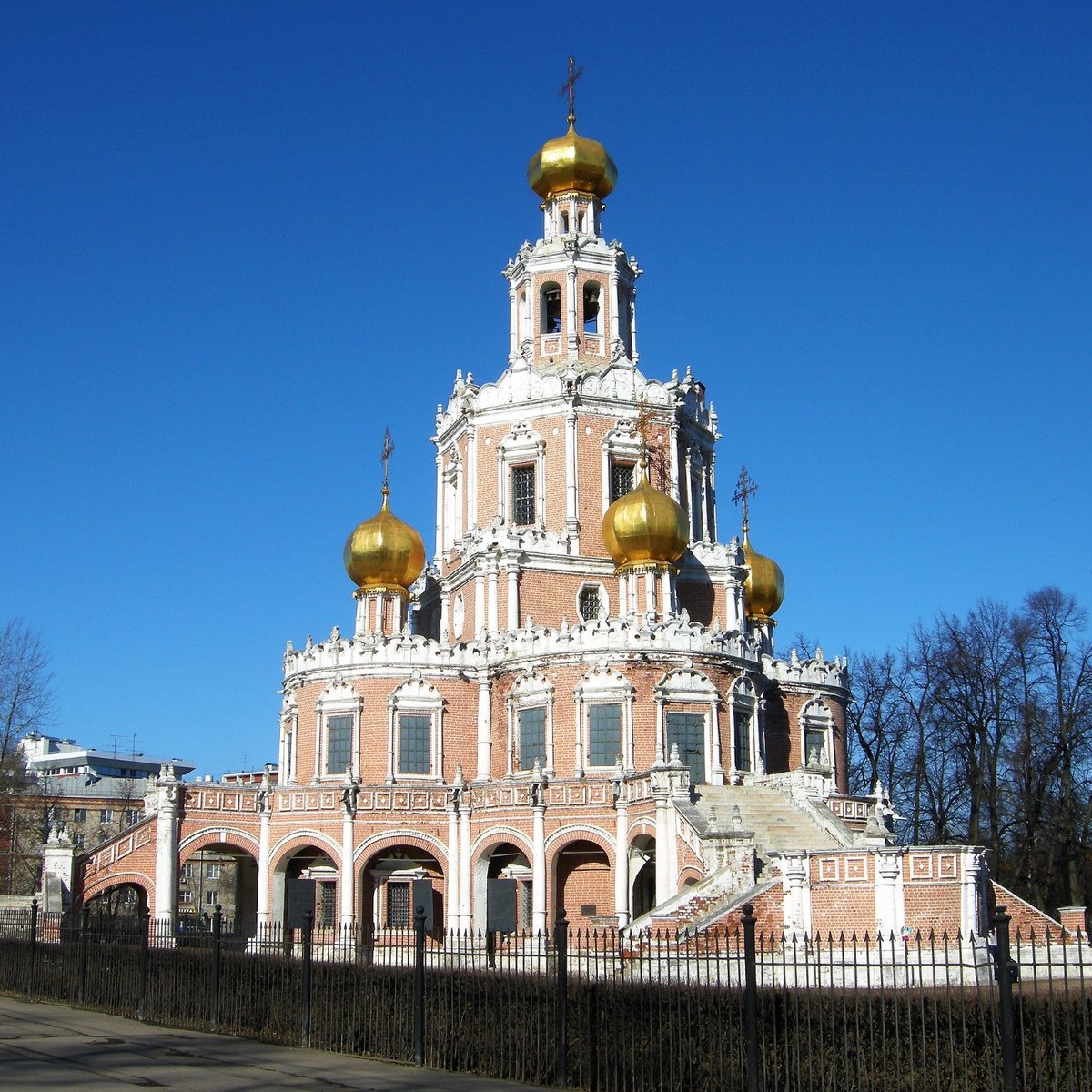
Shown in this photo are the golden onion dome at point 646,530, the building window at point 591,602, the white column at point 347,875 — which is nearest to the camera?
Result: the white column at point 347,875

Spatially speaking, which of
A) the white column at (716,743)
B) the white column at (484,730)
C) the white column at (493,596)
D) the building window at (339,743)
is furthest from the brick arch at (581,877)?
the white column at (493,596)

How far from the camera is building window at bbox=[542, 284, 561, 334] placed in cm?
4909

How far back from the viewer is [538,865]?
3672cm

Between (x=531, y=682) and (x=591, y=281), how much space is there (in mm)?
15486

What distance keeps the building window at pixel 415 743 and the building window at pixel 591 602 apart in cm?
596

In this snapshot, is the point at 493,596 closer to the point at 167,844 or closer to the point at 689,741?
the point at 689,741

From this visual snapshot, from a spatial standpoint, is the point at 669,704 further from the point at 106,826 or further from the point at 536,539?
the point at 106,826

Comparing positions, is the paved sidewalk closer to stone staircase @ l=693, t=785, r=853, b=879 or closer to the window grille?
stone staircase @ l=693, t=785, r=853, b=879

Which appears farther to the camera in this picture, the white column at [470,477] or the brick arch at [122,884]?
the white column at [470,477]

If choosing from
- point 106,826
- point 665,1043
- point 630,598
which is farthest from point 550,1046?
point 106,826

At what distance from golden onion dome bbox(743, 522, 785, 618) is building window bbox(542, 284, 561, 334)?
10155 mm

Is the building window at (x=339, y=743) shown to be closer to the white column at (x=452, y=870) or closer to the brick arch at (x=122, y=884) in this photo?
the white column at (x=452, y=870)

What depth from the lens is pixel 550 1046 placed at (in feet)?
49.6

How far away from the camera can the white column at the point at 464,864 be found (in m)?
38.4
